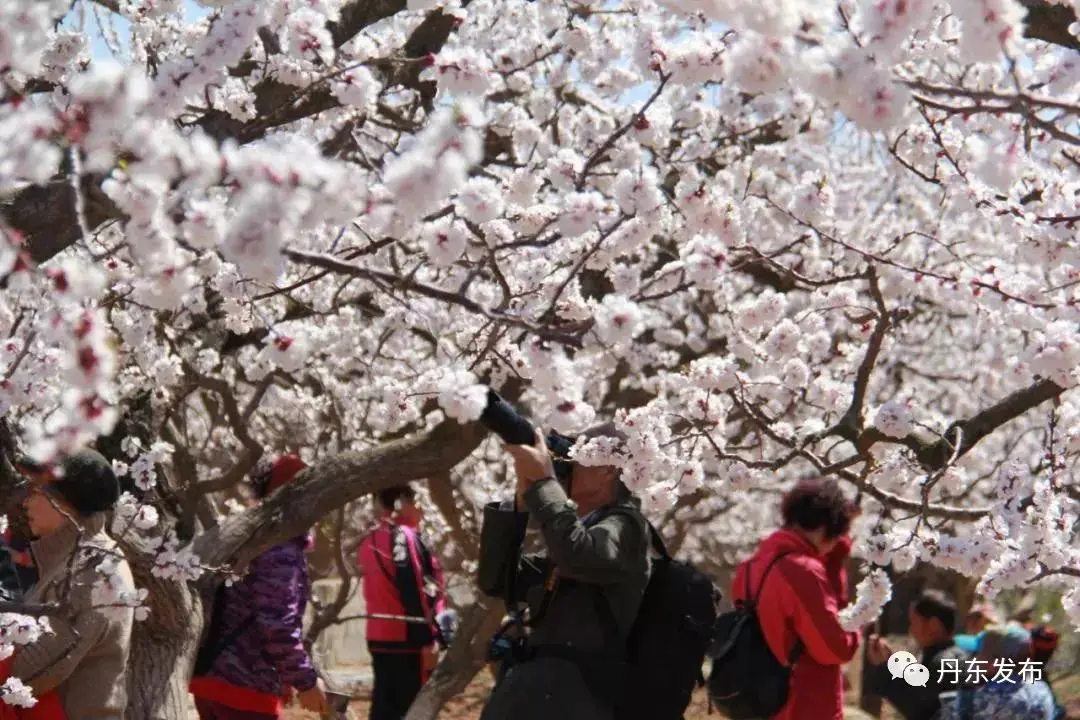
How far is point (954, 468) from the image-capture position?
15.4ft

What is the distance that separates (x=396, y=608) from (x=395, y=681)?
0.37 meters

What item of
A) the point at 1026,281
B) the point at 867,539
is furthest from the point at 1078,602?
the point at 1026,281

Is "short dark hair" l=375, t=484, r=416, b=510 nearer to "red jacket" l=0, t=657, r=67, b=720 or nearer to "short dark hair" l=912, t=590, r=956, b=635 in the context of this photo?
"short dark hair" l=912, t=590, r=956, b=635

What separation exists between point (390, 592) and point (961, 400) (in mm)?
7193

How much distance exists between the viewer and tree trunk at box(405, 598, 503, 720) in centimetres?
722

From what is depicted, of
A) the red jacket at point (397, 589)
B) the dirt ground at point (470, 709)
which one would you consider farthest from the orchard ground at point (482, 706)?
the red jacket at point (397, 589)

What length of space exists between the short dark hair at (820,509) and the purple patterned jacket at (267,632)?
181 centimetres

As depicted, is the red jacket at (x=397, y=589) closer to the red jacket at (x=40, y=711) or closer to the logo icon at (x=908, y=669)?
the logo icon at (x=908, y=669)

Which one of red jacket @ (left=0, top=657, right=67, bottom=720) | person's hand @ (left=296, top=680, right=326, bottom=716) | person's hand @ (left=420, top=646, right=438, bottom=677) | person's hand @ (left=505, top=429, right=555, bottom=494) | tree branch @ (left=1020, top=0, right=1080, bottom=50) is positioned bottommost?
red jacket @ (left=0, top=657, right=67, bottom=720)

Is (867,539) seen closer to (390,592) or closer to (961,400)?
(390,592)

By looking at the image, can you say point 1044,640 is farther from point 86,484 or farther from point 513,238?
point 86,484

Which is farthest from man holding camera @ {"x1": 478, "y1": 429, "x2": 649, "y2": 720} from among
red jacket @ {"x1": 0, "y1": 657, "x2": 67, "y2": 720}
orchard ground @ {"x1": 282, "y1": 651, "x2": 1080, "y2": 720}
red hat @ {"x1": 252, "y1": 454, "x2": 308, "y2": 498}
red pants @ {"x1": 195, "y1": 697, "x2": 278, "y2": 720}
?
orchard ground @ {"x1": 282, "y1": 651, "x2": 1080, "y2": 720}

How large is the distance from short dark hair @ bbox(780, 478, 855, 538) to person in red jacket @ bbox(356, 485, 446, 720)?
8.72ft

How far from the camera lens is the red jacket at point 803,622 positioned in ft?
13.5
